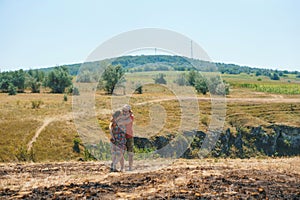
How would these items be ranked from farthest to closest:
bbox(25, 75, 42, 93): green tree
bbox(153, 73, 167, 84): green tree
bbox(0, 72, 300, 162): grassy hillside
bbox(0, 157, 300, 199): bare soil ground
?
bbox(25, 75, 42, 93): green tree → bbox(0, 72, 300, 162): grassy hillside → bbox(153, 73, 167, 84): green tree → bbox(0, 157, 300, 199): bare soil ground

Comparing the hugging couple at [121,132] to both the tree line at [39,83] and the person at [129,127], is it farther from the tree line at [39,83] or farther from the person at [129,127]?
the tree line at [39,83]

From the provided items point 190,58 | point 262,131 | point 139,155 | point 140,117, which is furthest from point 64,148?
point 262,131

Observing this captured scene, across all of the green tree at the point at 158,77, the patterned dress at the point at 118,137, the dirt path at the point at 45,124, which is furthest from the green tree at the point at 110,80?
the patterned dress at the point at 118,137

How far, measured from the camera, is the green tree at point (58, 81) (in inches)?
3177

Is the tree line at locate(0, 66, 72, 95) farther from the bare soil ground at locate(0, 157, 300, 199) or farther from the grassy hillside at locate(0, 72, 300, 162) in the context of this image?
the bare soil ground at locate(0, 157, 300, 199)

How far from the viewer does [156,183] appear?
8.41 metres

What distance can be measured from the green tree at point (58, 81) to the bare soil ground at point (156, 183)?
236 ft

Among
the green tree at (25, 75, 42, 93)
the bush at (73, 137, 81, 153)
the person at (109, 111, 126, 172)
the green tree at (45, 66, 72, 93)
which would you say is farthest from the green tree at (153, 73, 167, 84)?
the green tree at (25, 75, 42, 93)

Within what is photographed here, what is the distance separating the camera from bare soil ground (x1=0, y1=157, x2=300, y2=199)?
7.45m

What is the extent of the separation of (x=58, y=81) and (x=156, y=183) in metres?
76.5

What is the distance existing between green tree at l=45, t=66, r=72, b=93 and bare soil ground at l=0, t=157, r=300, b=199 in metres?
71.9

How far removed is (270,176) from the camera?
9.09 m

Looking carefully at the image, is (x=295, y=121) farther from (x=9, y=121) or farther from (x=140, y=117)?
(x=9, y=121)

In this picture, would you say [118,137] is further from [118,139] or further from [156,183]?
[156,183]
